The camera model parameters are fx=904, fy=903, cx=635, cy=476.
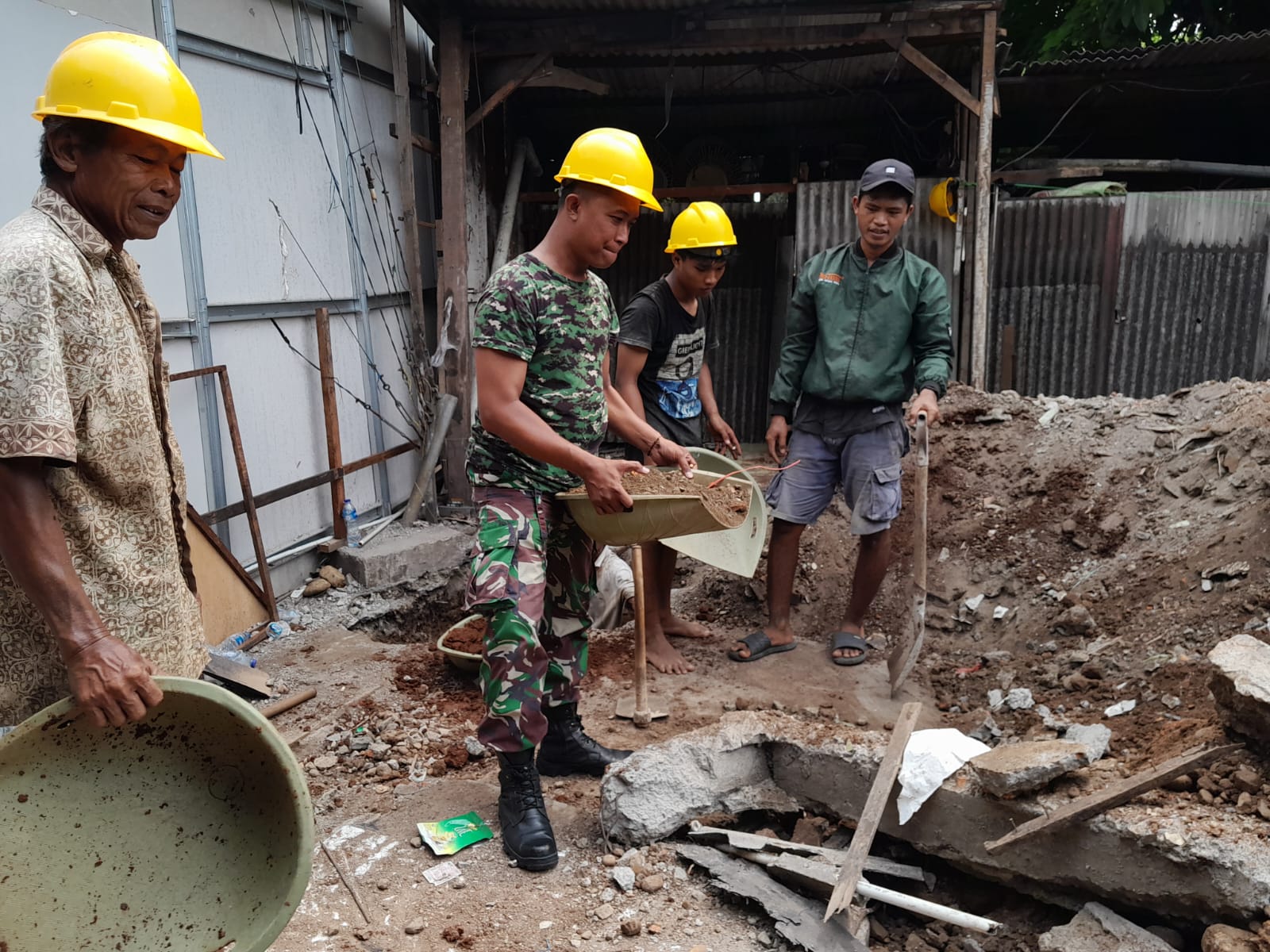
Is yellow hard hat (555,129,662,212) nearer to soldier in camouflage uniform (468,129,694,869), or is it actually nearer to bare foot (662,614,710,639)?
soldier in camouflage uniform (468,129,694,869)

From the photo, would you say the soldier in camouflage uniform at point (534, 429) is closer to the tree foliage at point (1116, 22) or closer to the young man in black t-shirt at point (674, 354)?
the young man in black t-shirt at point (674, 354)

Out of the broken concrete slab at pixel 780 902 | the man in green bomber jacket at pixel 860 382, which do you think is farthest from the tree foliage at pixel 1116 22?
the broken concrete slab at pixel 780 902

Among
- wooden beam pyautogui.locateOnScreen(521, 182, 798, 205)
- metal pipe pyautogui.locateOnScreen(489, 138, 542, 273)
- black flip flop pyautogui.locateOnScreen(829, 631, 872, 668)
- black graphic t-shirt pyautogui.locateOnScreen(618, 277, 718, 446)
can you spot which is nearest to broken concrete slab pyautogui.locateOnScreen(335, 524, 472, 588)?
black graphic t-shirt pyautogui.locateOnScreen(618, 277, 718, 446)

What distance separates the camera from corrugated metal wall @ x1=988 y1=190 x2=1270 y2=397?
293 inches

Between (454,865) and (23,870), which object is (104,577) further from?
(454,865)

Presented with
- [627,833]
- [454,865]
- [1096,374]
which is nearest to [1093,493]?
[1096,374]

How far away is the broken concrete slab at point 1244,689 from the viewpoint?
2.35m

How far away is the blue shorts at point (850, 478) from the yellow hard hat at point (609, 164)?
2.02 meters

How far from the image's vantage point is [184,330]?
4633 mm

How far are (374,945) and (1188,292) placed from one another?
7.89m

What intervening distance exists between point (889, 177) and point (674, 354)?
1224 mm

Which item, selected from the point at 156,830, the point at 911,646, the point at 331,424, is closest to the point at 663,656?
the point at 911,646

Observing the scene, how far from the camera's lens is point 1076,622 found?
4.27 meters

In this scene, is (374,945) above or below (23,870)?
below
